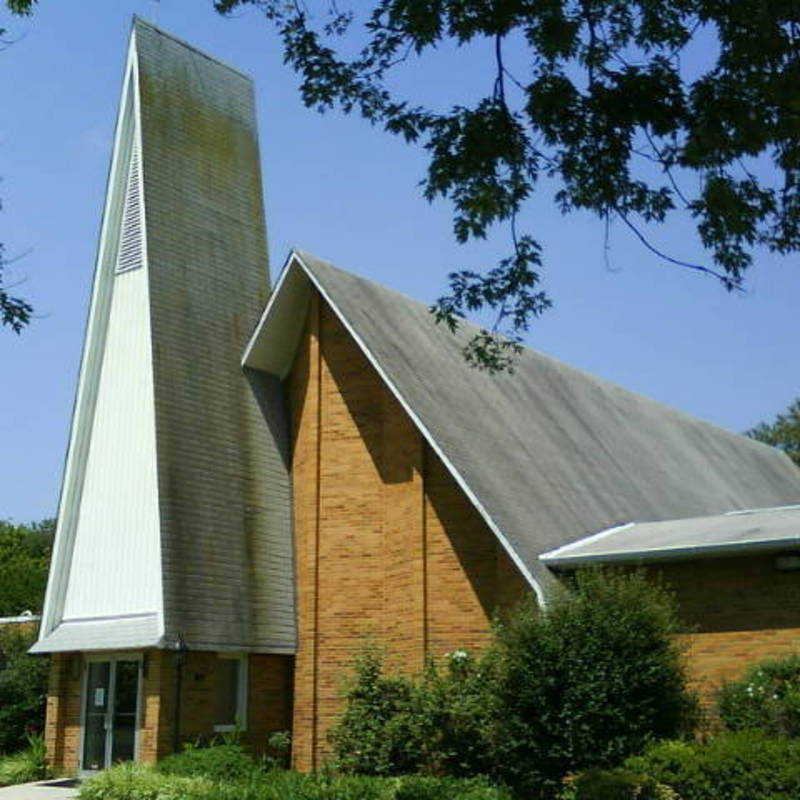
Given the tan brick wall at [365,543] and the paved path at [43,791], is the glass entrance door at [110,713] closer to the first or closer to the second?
the paved path at [43,791]

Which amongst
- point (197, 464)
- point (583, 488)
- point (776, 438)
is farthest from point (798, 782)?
point (776, 438)

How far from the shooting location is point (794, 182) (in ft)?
36.2

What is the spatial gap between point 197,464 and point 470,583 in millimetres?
5494

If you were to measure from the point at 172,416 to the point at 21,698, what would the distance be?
8.06 metres

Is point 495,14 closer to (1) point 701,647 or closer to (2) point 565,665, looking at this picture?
(2) point 565,665

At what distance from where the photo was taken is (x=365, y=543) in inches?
872

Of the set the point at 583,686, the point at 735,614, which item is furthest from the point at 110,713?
the point at 735,614

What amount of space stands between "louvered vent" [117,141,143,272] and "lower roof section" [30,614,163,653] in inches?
275

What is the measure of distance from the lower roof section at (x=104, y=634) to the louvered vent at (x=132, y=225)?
6.98m

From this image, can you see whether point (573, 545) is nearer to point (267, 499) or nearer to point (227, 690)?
point (267, 499)

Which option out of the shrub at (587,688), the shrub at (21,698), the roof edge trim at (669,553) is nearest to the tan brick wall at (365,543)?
the roof edge trim at (669,553)

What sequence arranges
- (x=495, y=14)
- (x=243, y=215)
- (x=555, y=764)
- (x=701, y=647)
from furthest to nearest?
1. (x=243, y=215)
2. (x=701, y=647)
3. (x=555, y=764)
4. (x=495, y=14)

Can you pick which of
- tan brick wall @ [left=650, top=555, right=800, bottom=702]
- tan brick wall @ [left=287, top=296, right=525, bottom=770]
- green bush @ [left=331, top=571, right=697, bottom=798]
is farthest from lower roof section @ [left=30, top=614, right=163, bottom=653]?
tan brick wall @ [left=650, top=555, right=800, bottom=702]

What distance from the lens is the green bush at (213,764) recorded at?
59.8 feet
